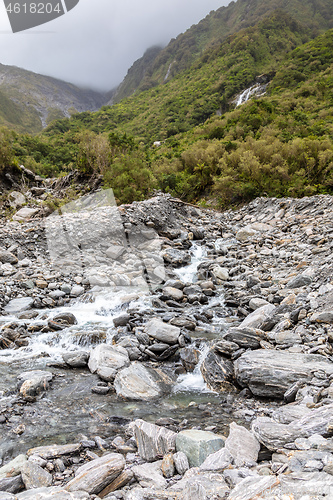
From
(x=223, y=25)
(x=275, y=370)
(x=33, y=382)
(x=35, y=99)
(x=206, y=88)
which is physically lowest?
(x=275, y=370)

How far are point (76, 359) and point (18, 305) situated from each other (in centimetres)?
308

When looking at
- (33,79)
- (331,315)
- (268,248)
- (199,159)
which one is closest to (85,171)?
(199,159)

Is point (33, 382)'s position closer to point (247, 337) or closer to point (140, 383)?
point (140, 383)

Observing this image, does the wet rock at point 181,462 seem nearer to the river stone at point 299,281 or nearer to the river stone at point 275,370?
the river stone at point 275,370

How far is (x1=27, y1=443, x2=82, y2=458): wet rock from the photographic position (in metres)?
2.95

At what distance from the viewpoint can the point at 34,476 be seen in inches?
102

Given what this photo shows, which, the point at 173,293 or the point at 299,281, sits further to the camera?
the point at 173,293

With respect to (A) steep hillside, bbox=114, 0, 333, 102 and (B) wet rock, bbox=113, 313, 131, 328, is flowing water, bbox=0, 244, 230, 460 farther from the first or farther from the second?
(A) steep hillside, bbox=114, 0, 333, 102

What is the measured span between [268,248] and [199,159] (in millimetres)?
12846

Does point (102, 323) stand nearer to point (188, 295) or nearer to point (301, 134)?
point (188, 295)

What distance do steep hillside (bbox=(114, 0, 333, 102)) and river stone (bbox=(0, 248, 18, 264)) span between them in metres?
82.8

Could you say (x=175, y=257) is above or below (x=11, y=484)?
below

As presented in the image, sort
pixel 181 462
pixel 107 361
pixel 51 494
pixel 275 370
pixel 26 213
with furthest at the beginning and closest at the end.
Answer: pixel 26 213, pixel 107 361, pixel 275 370, pixel 181 462, pixel 51 494

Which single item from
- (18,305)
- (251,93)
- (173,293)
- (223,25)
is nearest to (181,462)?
(173,293)
